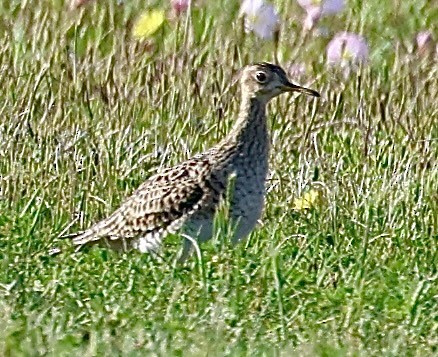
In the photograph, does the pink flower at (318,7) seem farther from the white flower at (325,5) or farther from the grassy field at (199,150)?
the grassy field at (199,150)

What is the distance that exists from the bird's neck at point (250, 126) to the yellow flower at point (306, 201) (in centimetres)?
32

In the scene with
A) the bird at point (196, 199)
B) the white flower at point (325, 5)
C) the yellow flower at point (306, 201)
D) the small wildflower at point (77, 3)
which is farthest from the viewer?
the small wildflower at point (77, 3)

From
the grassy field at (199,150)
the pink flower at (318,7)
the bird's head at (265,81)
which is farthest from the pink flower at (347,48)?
the bird's head at (265,81)

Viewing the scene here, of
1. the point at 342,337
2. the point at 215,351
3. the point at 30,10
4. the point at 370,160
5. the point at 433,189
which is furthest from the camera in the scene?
the point at 30,10

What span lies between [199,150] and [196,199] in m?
1.17

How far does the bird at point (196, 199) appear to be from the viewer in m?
6.19

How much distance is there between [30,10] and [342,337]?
424 centimetres

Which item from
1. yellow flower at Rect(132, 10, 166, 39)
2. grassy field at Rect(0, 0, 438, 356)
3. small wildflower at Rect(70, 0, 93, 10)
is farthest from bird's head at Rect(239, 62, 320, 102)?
small wildflower at Rect(70, 0, 93, 10)

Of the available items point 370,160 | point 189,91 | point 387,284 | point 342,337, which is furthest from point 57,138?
point 342,337

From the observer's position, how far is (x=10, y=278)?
551 centimetres

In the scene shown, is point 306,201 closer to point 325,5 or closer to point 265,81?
point 265,81

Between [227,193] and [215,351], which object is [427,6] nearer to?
[227,193]

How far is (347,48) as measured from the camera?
735 centimetres

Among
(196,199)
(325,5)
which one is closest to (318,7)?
(325,5)
